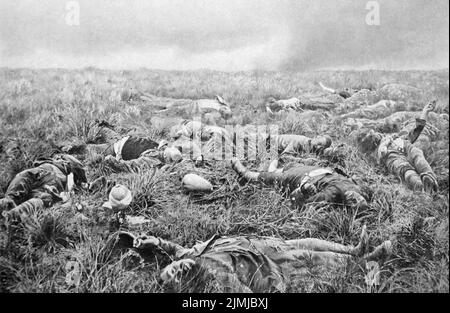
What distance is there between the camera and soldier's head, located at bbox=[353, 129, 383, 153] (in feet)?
13.1

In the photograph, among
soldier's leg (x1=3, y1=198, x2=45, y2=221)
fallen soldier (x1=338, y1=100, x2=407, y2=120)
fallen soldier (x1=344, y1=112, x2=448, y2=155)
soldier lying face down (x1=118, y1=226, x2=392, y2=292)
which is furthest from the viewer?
fallen soldier (x1=338, y1=100, x2=407, y2=120)

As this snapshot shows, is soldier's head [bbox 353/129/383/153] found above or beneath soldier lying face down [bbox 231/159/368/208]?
above

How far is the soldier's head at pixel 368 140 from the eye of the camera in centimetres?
401

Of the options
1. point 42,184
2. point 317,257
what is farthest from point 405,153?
point 42,184

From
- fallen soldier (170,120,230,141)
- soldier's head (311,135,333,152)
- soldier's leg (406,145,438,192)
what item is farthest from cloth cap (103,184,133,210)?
soldier's leg (406,145,438,192)

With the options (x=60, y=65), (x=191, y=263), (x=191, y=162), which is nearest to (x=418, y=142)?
(x=191, y=162)

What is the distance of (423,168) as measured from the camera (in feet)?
12.6

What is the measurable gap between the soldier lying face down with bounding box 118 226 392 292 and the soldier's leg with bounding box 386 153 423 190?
0.62 metres

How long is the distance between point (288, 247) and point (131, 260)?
1380mm

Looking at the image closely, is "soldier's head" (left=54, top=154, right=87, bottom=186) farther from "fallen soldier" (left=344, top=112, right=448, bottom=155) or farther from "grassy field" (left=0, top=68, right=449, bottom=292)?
"fallen soldier" (left=344, top=112, right=448, bottom=155)

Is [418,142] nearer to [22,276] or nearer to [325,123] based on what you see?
[325,123]

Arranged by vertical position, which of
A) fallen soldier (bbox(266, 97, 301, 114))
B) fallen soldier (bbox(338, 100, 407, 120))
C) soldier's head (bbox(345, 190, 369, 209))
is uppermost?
fallen soldier (bbox(266, 97, 301, 114))

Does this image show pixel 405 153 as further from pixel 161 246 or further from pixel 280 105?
pixel 161 246

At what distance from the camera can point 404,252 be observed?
3.61 metres
